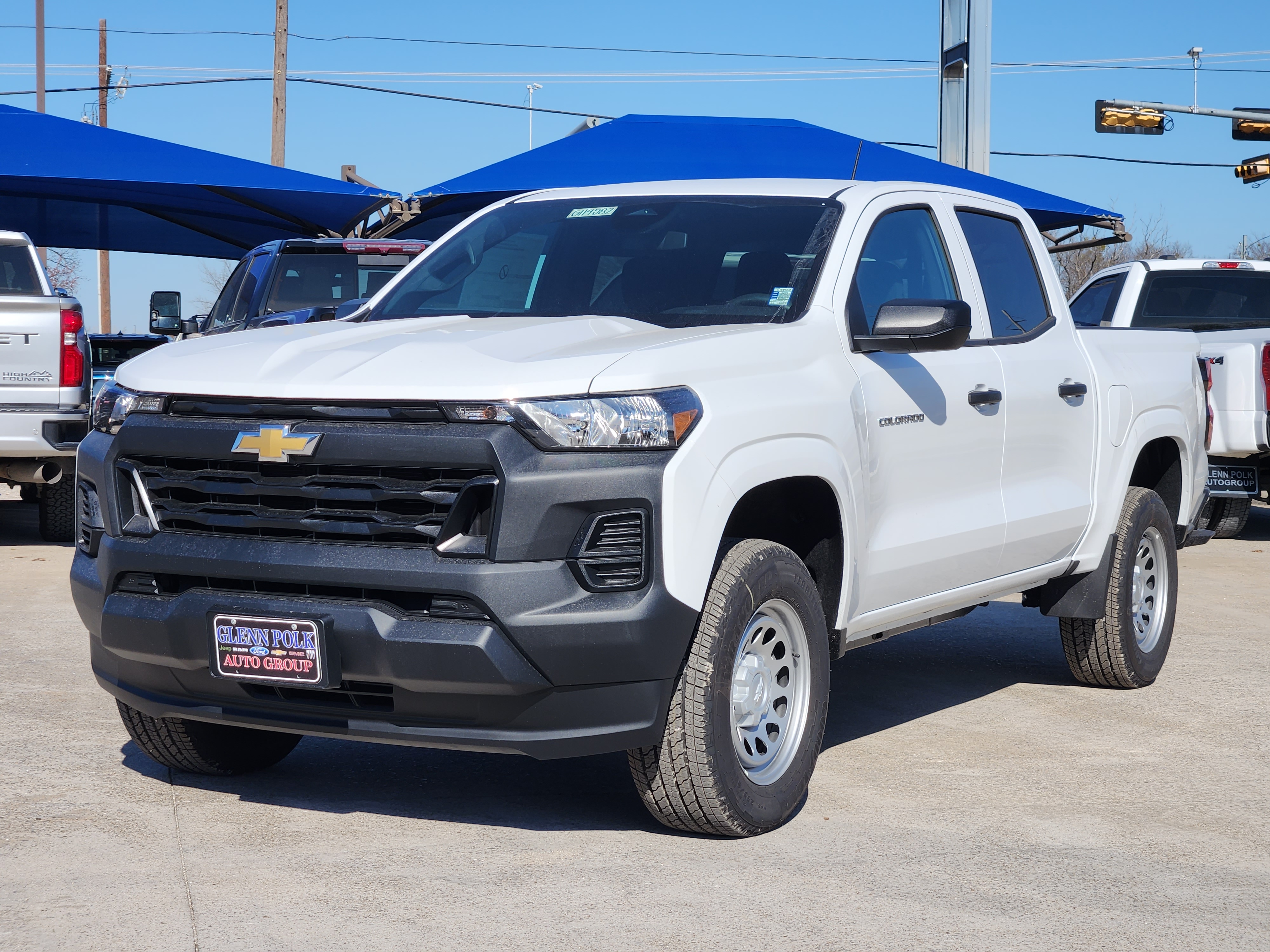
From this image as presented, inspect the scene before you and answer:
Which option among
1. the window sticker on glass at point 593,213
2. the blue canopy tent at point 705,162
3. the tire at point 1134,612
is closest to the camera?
the window sticker on glass at point 593,213

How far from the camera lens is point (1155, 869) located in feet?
13.7

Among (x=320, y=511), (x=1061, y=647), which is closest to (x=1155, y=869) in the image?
(x=320, y=511)

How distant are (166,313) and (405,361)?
10.4 meters

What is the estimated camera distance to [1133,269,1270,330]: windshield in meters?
12.6

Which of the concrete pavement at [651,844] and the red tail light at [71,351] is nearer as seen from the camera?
the concrete pavement at [651,844]

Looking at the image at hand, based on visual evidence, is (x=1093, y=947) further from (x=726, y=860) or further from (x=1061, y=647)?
(x=1061, y=647)

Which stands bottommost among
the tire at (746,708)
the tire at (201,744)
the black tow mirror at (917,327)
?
the tire at (201,744)

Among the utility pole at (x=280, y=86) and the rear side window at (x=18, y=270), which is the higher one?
the utility pole at (x=280, y=86)

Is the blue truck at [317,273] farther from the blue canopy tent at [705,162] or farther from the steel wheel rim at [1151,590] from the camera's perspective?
the steel wheel rim at [1151,590]

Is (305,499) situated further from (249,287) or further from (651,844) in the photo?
(249,287)

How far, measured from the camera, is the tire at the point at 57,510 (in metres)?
11.2

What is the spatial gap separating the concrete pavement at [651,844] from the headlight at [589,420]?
1.16 m

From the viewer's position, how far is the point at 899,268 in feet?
17.3

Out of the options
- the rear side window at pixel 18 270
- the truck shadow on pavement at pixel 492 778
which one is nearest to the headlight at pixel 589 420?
the truck shadow on pavement at pixel 492 778
